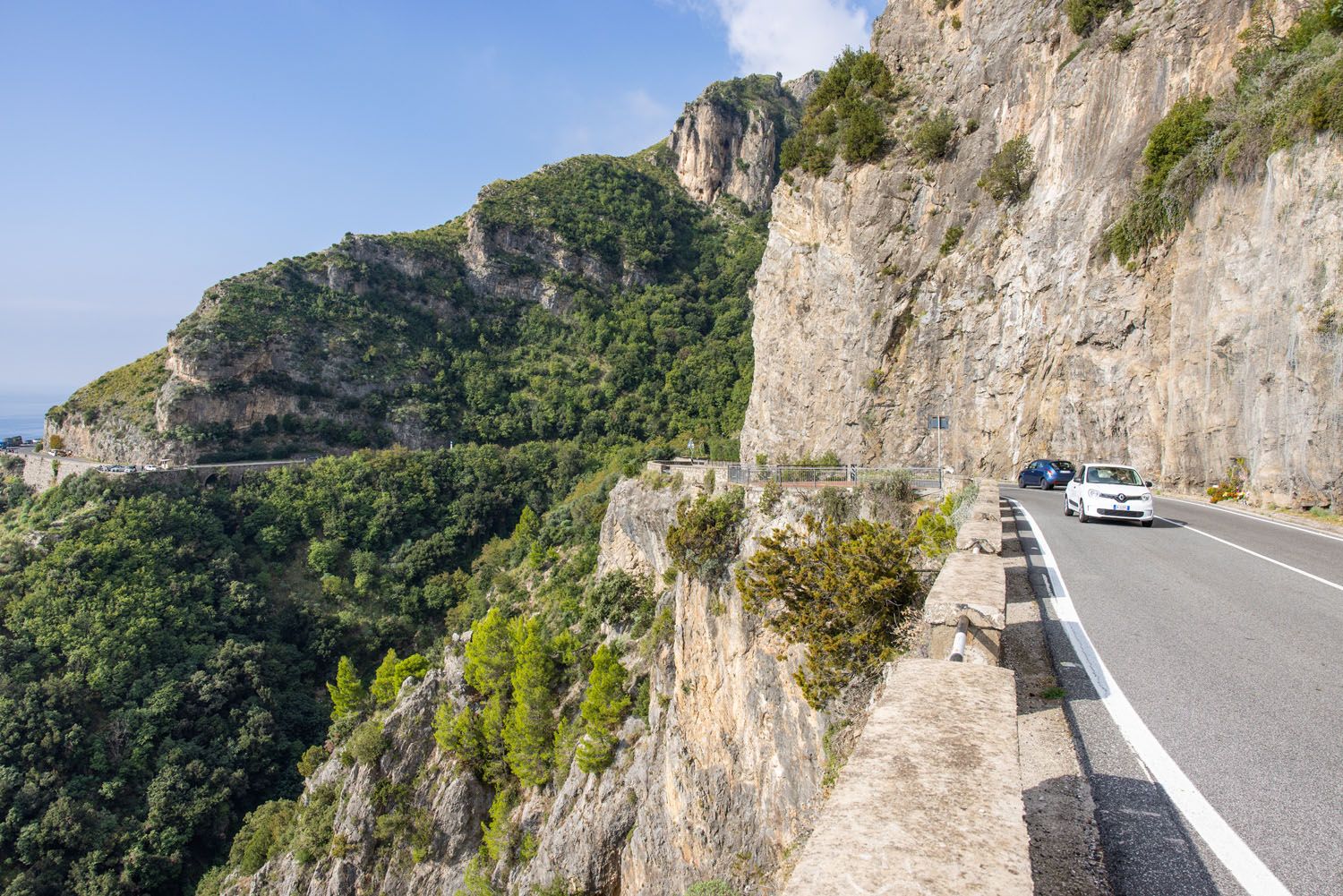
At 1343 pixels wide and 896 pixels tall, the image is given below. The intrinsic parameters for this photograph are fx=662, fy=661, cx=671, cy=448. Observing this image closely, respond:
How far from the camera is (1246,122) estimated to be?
15.0m

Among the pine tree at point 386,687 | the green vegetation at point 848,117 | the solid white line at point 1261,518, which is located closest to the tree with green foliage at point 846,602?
the solid white line at point 1261,518

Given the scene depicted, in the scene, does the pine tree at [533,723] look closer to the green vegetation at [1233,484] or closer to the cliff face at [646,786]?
the cliff face at [646,786]

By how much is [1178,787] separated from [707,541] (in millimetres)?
11280

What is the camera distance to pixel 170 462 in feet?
158

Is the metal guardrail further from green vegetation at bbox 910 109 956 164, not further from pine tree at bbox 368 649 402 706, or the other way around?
pine tree at bbox 368 649 402 706

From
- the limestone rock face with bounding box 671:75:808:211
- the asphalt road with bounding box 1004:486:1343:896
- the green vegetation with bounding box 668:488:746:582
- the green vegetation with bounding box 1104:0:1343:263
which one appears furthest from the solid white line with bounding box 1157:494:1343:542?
the limestone rock face with bounding box 671:75:808:211

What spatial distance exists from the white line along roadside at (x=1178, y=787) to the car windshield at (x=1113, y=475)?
7848 millimetres

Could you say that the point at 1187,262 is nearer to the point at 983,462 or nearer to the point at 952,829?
the point at 983,462

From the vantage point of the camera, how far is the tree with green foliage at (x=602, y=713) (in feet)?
55.3

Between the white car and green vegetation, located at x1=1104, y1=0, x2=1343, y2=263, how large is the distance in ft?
25.3

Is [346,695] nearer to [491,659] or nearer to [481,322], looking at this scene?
[491,659]

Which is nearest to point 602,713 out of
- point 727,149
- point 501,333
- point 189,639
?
point 189,639

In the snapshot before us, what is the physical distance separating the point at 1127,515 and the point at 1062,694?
8.81 meters

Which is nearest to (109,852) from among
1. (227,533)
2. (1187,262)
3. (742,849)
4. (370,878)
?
(370,878)
